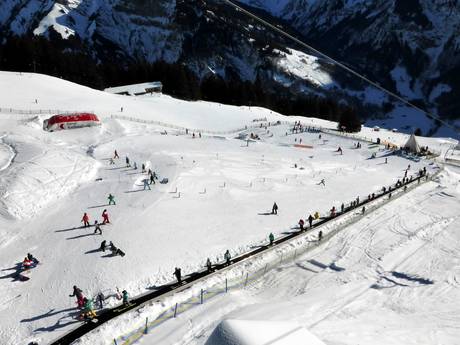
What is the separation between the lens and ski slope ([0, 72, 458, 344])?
17.6 meters

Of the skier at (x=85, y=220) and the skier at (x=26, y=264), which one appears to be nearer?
the skier at (x=26, y=264)

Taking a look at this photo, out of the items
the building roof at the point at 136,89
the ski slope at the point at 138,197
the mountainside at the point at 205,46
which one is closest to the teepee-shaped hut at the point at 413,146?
the ski slope at the point at 138,197

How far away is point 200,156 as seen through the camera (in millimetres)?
37500

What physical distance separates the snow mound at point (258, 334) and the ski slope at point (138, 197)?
6616mm

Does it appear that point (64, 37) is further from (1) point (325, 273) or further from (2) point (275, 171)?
(1) point (325, 273)

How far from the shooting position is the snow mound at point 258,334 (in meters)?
7.14

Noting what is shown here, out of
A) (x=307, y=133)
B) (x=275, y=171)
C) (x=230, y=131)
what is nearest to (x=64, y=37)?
(x=230, y=131)

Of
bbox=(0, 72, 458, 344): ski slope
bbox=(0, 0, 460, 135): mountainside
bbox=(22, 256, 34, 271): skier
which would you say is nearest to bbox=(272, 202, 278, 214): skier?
bbox=(0, 72, 458, 344): ski slope

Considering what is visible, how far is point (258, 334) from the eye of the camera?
7.28 metres

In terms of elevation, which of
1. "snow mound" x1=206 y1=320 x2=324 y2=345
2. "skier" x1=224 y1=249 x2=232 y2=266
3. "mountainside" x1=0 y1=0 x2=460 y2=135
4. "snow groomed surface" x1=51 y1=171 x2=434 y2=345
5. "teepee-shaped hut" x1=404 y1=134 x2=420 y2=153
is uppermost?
"mountainside" x1=0 y1=0 x2=460 y2=135

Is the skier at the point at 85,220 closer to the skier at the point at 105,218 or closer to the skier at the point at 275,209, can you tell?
the skier at the point at 105,218

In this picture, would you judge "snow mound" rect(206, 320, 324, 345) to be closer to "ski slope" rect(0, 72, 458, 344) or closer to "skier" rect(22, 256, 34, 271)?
"ski slope" rect(0, 72, 458, 344)

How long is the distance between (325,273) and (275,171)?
1727 cm

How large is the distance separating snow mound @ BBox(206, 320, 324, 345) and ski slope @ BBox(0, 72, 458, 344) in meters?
6.62
